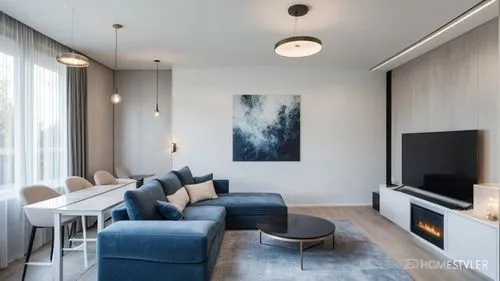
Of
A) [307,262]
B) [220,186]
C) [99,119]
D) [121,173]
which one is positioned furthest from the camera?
[121,173]

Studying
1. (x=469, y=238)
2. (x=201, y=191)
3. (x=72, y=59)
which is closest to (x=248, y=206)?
(x=201, y=191)

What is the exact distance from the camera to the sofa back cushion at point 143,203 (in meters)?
2.84

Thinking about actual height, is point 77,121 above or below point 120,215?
above

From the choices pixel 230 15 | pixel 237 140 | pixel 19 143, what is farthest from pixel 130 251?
pixel 237 140

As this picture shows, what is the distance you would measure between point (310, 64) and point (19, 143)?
463cm

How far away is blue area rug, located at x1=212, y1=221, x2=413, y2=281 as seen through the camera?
290cm

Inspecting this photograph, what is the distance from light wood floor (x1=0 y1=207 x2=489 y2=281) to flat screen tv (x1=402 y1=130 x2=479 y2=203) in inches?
30.1

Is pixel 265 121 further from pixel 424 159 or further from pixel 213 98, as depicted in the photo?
pixel 424 159

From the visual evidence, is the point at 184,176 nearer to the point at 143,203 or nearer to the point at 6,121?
the point at 143,203

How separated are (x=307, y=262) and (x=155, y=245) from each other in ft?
5.40

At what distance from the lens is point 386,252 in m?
3.53

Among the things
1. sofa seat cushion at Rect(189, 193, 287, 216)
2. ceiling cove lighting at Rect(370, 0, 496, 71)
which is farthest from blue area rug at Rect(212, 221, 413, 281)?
ceiling cove lighting at Rect(370, 0, 496, 71)

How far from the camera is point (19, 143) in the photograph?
139 inches

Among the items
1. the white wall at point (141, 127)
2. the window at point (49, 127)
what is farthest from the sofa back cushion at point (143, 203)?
Result: the white wall at point (141, 127)
